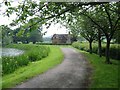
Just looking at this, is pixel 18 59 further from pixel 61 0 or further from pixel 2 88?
pixel 61 0

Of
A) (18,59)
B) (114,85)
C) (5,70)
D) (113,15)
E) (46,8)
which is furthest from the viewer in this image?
(113,15)

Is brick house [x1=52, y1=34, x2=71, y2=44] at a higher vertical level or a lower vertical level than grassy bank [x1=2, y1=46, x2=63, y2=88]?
higher

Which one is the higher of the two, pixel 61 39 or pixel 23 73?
pixel 61 39

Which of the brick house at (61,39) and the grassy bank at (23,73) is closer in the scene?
the grassy bank at (23,73)

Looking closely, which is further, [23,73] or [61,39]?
[61,39]

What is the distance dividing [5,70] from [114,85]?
9.27 m

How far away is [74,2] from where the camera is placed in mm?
12555

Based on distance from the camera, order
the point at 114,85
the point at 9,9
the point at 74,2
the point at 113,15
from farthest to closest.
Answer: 1. the point at 113,15
2. the point at 114,85
3. the point at 74,2
4. the point at 9,9

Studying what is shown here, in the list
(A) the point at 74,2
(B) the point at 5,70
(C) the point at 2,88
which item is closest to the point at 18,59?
(B) the point at 5,70

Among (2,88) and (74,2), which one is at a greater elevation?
(74,2)

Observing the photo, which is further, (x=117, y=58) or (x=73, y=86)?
(x=117, y=58)

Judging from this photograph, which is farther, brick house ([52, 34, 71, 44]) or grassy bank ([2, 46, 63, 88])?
brick house ([52, 34, 71, 44])

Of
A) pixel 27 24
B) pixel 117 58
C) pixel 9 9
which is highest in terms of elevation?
pixel 9 9

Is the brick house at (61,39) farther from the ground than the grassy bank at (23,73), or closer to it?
farther from the ground
